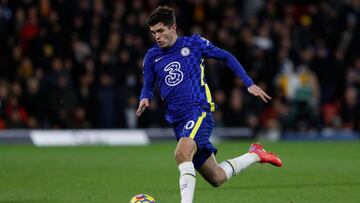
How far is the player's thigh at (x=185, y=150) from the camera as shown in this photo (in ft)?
25.9

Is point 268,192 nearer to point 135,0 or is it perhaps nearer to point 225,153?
point 225,153

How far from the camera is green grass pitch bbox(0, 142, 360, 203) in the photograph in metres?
9.69

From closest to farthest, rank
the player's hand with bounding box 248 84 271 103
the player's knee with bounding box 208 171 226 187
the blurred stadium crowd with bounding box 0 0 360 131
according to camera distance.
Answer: the player's hand with bounding box 248 84 271 103 → the player's knee with bounding box 208 171 226 187 → the blurred stadium crowd with bounding box 0 0 360 131

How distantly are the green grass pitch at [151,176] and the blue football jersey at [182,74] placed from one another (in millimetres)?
1347

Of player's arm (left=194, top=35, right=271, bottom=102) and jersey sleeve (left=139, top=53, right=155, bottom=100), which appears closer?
player's arm (left=194, top=35, right=271, bottom=102)

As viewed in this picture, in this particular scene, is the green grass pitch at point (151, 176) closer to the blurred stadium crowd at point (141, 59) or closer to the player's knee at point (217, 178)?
the player's knee at point (217, 178)

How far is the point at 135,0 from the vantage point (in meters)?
20.8

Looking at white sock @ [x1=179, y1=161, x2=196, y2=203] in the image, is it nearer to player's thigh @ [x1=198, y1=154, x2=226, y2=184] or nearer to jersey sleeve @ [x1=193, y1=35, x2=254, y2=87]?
player's thigh @ [x1=198, y1=154, x2=226, y2=184]

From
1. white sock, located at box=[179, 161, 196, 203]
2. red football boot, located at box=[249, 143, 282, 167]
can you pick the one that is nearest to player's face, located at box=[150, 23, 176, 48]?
white sock, located at box=[179, 161, 196, 203]

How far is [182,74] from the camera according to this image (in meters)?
8.41

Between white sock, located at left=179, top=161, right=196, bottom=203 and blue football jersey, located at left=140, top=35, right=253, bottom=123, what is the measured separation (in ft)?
2.08

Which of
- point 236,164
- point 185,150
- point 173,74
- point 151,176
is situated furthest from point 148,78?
point 151,176

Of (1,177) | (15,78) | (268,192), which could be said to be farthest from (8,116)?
(268,192)

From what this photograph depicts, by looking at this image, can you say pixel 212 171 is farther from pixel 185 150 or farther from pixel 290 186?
pixel 290 186
